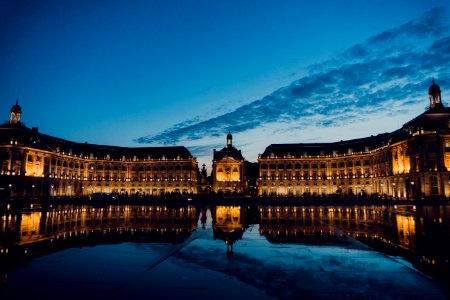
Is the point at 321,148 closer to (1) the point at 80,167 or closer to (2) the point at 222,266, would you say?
(1) the point at 80,167

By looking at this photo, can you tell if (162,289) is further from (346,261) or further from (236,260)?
(346,261)

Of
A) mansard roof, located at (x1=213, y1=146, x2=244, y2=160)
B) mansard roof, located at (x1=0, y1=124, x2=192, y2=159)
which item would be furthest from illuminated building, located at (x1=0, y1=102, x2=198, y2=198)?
mansard roof, located at (x1=213, y1=146, x2=244, y2=160)

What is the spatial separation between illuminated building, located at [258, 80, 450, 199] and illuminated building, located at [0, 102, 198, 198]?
3317 cm

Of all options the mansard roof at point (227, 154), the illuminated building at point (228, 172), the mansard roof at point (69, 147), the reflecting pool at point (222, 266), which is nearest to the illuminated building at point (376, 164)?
the illuminated building at point (228, 172)

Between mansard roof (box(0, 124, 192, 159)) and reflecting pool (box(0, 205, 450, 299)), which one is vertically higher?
mansard roof (box(0, 124, 192, 159))

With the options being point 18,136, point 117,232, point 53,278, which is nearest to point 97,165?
point 18,136

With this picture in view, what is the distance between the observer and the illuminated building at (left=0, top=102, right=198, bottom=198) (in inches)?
3246

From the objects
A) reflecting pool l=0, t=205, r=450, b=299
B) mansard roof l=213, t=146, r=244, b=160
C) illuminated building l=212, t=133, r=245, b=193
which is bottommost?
reflecting pool l=0, t=205, r=450, b=299

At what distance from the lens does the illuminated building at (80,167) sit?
8244 centimetres

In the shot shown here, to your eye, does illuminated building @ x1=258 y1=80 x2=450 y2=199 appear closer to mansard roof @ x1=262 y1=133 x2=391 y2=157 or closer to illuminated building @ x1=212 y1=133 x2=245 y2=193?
mansard roof @ x1=262 y1=133 x2=391 y2=157

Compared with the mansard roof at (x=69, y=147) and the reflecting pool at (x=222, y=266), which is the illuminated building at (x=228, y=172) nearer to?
the mansard roof at (x=69, y=147)

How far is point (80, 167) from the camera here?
109 m

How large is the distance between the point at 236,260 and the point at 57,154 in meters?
100

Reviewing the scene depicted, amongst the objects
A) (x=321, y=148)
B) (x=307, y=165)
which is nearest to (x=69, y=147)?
(x=307, y=165)
